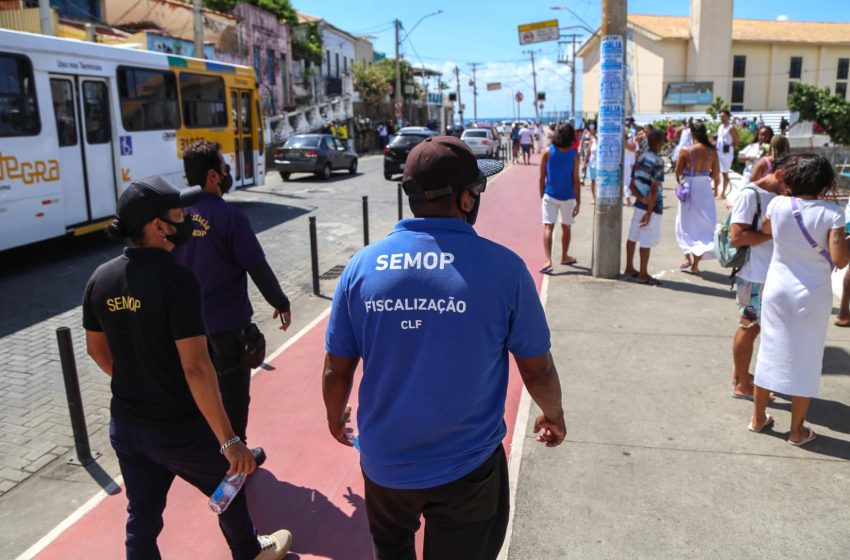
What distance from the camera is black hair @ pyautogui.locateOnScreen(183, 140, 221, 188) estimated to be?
3.71 m

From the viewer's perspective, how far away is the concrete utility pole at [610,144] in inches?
309

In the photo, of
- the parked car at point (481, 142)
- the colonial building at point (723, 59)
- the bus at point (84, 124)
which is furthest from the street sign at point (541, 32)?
the colonial building at point (723, 59)

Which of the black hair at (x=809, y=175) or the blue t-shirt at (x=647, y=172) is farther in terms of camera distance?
the blue t-shirt at (x=647, y=172)

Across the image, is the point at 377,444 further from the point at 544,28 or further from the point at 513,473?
the point at 544,28

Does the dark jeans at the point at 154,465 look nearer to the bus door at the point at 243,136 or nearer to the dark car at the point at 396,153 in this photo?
the bus door at the point at 243,136

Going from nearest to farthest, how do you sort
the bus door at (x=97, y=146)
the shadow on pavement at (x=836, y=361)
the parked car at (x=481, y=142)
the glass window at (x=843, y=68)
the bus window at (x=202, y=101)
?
the shadow on pavement at (x=836, y=361) < the bus door at (x=97, y=146) < the bus window at (x=202, y=101) < the parked car at (x=481, y=142) < the glass window at (x=843, y=68)

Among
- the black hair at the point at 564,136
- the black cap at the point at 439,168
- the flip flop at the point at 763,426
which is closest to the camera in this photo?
the black cap at the point at 439,168

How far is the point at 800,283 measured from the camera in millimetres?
4020

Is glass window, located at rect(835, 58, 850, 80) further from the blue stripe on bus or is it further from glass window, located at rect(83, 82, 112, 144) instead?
glass window, located at rect(83, 82, 112, 144)

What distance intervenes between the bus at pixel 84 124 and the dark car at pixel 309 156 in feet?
21.1

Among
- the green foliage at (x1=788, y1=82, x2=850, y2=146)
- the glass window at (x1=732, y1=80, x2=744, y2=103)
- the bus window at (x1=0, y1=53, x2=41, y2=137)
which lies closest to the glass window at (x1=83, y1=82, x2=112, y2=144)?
the bus window at (x1=0, y1=53, x2=41, y2=137)

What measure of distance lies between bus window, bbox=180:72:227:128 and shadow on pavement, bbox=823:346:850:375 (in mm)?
11818

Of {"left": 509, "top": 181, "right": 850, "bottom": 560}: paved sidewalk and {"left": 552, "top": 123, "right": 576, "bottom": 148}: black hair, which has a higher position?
{"left": 552, "top": 123, "right": 576, "bottom": 148}: black hair

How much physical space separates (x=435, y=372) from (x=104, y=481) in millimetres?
3011
